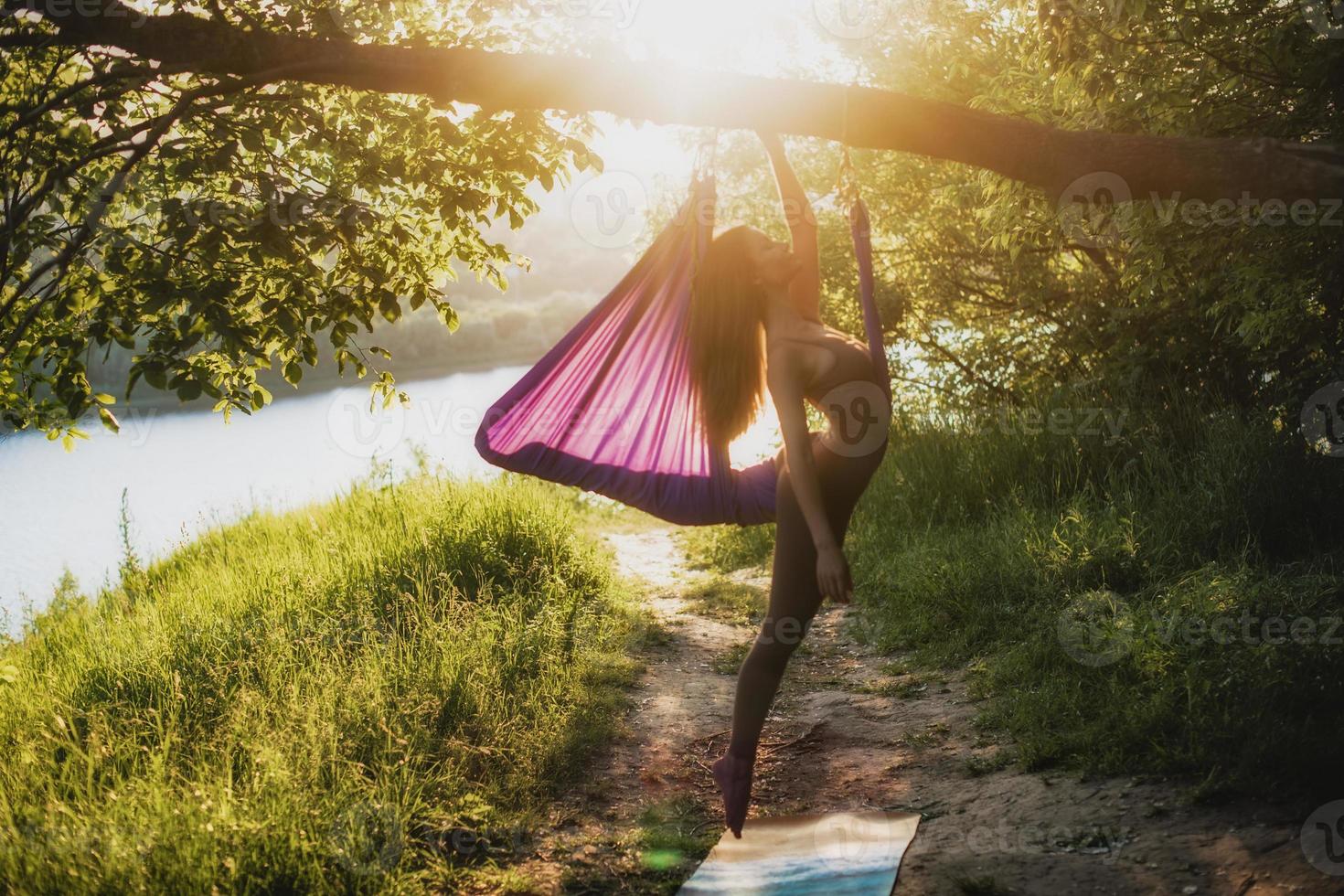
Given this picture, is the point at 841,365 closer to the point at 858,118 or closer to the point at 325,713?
the point at 858,118

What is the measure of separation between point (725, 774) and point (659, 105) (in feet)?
7.40

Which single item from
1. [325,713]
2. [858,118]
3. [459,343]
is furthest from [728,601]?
[459,343]

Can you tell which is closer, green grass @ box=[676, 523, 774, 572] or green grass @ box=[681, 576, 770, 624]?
green grass @ box=[681, 576, 770, 624]

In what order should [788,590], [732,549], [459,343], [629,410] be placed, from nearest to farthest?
[788,590] < [629,410] < [732,549] < [459,343]

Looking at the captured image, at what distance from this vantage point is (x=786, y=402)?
285 centimetres

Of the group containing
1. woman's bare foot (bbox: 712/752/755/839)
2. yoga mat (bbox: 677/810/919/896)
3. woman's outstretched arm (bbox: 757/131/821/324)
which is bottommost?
yoga mat (bbox: 677/810/919/896)

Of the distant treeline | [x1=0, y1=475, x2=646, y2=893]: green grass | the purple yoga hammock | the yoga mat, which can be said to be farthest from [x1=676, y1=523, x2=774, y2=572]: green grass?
the distant treeline

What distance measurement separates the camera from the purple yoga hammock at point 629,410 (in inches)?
142

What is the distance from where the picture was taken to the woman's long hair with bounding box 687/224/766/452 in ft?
10.1

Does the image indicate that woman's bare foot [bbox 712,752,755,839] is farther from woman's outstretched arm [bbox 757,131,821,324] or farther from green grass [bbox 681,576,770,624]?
green grass [bbox 681,576,770,624]

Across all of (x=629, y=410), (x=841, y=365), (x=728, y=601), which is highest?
(x=841, y=365)

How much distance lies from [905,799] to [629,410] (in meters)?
1.80

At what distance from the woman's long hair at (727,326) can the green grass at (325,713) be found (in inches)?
64.4

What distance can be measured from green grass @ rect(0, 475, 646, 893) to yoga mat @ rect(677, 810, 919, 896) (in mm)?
669
